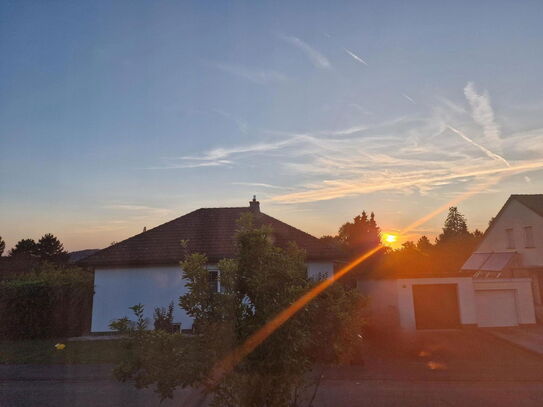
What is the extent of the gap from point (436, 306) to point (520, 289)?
4.46m

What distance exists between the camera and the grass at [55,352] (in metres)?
13.0

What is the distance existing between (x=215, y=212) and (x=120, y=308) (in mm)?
7599

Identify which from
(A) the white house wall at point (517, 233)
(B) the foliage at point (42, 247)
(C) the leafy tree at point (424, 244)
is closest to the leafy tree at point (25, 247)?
(B) the foliage at point (42, 247)

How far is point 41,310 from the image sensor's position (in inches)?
683

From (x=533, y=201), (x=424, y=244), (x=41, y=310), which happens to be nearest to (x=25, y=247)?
(x=41, y=310)

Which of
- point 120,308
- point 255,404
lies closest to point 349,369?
point 255,404

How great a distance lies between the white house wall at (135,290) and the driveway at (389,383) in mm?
5610

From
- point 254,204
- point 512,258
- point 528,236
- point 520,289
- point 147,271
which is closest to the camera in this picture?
point 147,271

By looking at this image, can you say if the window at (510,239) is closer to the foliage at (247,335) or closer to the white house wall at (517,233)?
the white house wall at (517,233)

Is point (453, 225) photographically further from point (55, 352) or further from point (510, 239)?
point (55, 352)

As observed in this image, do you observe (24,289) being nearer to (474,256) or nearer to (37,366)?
(37,366)

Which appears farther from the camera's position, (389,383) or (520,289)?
(520,289)

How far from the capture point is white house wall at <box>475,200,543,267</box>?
76.4 feet

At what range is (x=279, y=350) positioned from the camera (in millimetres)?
4117
